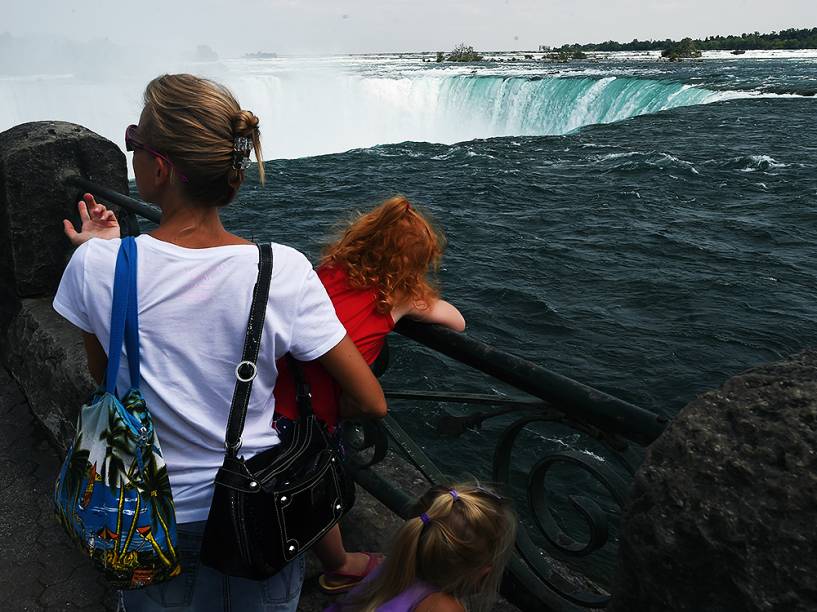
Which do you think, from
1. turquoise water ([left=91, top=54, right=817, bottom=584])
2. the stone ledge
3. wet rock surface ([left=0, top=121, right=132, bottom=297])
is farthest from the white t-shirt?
wet rock surface ([left=0, top=121, right=132, bottom=297])

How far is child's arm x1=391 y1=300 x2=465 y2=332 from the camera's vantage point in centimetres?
168

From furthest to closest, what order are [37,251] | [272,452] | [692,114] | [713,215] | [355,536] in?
1. [692,114]
2. [713,215]
3. [37,251]
4. [355,536]
5. [272,452]

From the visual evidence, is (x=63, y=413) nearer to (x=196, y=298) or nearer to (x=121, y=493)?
(x=121, y=493)

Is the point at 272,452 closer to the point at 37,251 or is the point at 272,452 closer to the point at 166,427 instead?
the point at 166,427

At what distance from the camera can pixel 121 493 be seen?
1245 millimetres

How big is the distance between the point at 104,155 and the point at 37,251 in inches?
21.4

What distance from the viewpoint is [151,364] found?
128cm

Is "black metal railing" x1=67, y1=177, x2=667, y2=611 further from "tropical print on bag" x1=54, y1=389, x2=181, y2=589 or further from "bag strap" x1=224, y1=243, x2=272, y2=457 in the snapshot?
"tropical print on bag" x1=54, y1=389, x2=181, y2=589

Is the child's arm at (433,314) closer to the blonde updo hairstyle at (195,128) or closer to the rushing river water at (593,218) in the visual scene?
the blonde updo hairstyle at (195,128)

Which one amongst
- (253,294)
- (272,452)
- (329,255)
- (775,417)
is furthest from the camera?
(329,255)

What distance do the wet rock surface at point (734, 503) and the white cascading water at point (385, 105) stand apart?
87.9 ft

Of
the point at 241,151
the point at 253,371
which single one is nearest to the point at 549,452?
the point at 253,371

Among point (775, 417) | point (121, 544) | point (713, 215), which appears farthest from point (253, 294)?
point (713, 215)

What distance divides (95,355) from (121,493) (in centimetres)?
29
